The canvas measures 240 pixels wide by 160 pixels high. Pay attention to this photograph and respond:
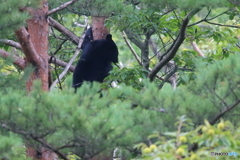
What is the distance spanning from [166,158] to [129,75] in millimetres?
2600

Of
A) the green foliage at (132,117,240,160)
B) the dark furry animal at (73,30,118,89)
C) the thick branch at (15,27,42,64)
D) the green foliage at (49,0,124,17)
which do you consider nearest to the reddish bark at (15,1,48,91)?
the thick branch at (15,27,42,64)

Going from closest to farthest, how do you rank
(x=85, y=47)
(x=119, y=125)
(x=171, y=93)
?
1. (x=119, y=125)
2. (x=171, y=93)
3. (x=85, y=47)

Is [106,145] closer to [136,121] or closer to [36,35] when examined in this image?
[136,121]

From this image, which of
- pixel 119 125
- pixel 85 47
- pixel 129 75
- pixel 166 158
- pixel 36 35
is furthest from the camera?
pixel 85 47

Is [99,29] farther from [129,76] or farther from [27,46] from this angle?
[27,46]

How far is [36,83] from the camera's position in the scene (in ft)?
10.6

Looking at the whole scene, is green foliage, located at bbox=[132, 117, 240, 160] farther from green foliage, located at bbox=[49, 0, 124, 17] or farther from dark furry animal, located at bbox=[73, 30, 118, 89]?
dark furry animal, located at bbox=[73, 30, 118, 89]

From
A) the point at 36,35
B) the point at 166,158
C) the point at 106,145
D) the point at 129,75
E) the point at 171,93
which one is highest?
the point at 36,35

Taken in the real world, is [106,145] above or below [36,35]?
below

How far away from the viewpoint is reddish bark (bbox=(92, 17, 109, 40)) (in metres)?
5.86

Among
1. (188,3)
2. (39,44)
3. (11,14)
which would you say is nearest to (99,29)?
(39,44)

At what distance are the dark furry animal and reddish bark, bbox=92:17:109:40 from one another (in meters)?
0.12

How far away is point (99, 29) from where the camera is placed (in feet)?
19.5

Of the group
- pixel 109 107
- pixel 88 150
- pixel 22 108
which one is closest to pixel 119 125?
pixel 109 107
